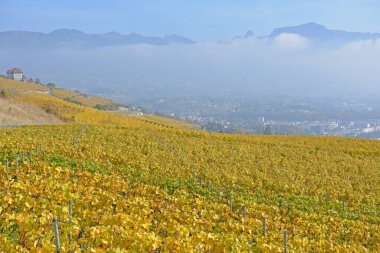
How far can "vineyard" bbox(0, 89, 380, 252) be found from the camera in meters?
9.90

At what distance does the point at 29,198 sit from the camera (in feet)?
40.0

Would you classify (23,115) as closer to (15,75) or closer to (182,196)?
(182,196)

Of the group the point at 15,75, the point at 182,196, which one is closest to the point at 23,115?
the point at 182,196

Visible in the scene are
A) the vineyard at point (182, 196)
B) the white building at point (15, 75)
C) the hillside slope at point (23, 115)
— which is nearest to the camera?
the vineyard at point (182, 196)

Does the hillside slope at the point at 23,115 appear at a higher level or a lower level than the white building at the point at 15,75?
lower

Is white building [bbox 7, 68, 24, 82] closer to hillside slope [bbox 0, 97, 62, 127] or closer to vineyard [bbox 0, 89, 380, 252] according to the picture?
hillside slope [bbox 0, 97, 62, 127]

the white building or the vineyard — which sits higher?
the white building

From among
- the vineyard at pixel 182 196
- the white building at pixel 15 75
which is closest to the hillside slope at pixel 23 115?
the vineyard at pixel 182 196

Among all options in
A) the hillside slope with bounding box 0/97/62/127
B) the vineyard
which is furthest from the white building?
the vineyard

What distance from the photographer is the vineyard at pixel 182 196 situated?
990 cm

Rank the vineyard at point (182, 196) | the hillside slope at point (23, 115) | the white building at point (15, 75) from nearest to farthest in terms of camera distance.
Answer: the vineyard at point (182, 196), the hillside slope at point (23, 115), the white building at point (15, 75)

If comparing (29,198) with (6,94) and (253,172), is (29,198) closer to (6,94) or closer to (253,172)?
(253,172)

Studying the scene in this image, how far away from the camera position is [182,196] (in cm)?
1731

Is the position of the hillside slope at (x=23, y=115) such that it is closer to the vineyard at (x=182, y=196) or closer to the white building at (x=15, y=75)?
the vineyard at (x=182, y=196)
